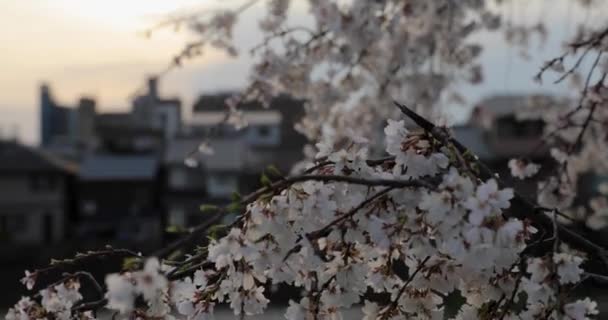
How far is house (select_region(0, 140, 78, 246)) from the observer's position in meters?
23.0

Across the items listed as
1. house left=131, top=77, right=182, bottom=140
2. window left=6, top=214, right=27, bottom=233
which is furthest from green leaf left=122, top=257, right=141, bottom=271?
house left=131, top=77, right=182, bottom=140

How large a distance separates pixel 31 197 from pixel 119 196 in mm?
3047

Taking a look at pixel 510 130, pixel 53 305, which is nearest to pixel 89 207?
pixel 510 130

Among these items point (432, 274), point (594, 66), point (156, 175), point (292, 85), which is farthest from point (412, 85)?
point (156, 175)

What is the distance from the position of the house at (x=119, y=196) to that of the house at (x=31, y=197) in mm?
796

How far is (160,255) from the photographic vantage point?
111 cm

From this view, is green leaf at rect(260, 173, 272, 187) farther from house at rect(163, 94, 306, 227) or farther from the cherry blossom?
house at rect(163, 94, 306, 227)

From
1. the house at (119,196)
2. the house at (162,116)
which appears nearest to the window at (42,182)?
the house at (119,196)

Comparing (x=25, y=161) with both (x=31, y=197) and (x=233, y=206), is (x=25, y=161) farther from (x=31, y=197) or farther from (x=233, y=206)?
(x=233, y=206)

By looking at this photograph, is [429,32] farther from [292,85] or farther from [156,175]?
[156,175]

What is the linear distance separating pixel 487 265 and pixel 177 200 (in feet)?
77.8

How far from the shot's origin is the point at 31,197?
23.6m

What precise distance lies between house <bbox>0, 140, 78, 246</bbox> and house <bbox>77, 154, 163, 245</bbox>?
80cm

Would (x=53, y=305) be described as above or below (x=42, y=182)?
below
